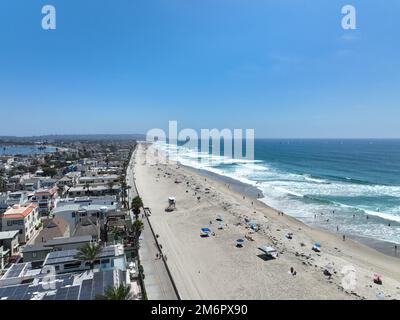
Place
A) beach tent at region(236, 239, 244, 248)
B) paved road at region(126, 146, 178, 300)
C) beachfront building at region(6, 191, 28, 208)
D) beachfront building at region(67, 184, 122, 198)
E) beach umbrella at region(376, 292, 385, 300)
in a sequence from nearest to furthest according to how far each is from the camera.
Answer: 1. paved road at region(126, 146, 178, 300)
2. beach umbrella at region(376, 292, 385, 300)
3. beach tent at region(236, 239, 244, 248)
4. beachfront building at region(6, 191, 28, 208)
5. beachfront building at region(67, 184, 122, 198)

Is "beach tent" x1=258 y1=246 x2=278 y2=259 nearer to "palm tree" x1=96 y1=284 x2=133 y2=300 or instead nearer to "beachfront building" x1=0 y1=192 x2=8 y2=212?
"palm tree" x1=96 y1=284 x2=133 y2=300

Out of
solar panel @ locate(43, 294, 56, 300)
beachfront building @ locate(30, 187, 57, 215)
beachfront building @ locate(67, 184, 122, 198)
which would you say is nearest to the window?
solar panel @ locate(43, 294, 56, 300)

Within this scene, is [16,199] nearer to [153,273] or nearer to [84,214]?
[84,214]

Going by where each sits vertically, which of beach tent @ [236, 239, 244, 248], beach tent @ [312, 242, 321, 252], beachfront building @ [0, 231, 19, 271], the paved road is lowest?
beach tent @ [312, 242, 321, 252]

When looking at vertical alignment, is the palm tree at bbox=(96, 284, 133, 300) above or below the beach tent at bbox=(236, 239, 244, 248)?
above

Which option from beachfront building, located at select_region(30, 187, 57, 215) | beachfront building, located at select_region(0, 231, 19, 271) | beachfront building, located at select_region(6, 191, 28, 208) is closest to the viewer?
beachfront building, located at select_region(0, 231, 19, 271)

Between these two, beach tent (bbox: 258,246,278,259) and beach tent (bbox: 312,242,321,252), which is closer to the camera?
beach tent (bbox: 258,246,278,259)

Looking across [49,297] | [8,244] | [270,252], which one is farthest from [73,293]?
[270,252]

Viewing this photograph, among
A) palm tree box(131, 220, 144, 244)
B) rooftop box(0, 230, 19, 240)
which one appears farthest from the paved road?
rooftop box(0, 230, 19, 240)

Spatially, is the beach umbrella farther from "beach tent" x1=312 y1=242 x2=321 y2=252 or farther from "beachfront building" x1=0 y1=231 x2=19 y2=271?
"beachfront building" x1=0 y1=231 x2=19 y2=271
